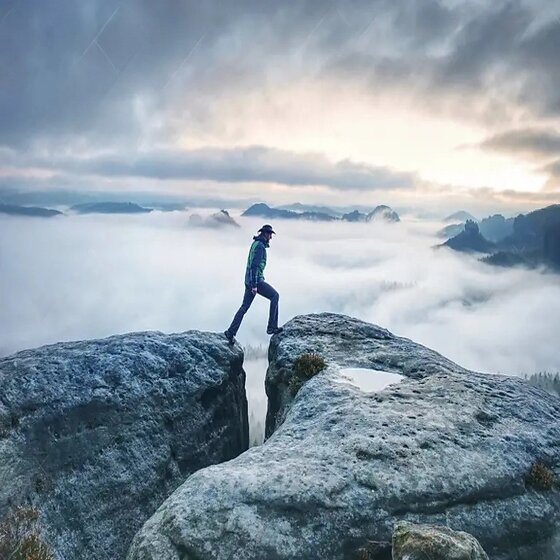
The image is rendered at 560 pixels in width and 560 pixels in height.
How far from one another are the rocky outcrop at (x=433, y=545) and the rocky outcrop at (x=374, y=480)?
6.42 ft

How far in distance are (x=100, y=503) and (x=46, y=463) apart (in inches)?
105

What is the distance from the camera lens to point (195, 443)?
25688mm

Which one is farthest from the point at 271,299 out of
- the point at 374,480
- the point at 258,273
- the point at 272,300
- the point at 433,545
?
the point at 433,545

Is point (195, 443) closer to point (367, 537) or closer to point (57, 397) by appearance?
point (57, 397)

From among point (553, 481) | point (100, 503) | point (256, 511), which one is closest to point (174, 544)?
point (256, 511)

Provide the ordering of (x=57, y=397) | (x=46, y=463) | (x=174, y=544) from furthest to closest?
(x=57, y=397), (x=46, y=463), (x=174, y=544)

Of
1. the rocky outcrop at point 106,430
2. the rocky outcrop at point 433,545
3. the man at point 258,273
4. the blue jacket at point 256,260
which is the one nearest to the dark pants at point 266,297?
the man at point 258,273

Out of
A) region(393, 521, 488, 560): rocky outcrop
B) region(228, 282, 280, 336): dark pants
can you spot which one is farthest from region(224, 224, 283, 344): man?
region(393, 521, 488, 560): rocky outcrop

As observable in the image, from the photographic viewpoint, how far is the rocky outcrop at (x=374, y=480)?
579 inches

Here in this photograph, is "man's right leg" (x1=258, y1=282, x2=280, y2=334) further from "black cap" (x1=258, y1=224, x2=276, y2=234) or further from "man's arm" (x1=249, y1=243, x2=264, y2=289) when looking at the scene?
"black cap" (x1=258, y1=224, x2=276, y2=234)

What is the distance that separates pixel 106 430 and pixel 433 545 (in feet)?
50.2

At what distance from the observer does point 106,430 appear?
76.1 ft

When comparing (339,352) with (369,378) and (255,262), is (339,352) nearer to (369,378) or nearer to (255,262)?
(369,378)

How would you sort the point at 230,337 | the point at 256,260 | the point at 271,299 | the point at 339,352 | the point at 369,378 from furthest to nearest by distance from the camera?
the point at 230,337, the point at 271,299, the point at 256,260, the point at 339,352, the point at 369,378
